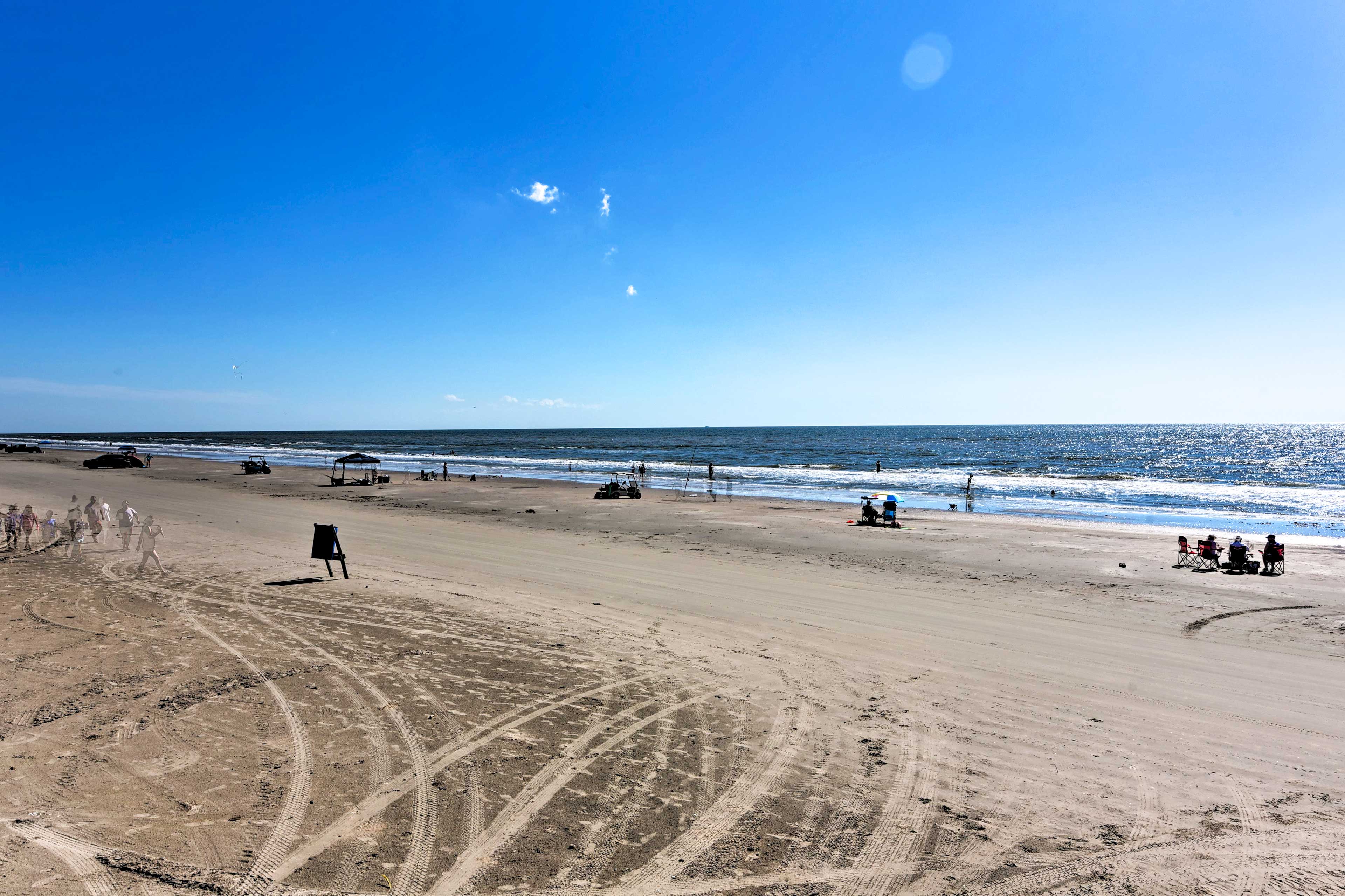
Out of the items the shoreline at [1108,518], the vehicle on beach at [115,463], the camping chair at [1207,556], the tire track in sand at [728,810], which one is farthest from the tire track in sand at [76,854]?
the vehicle on beach at [115,463]

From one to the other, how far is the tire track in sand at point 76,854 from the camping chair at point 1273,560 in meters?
18.6

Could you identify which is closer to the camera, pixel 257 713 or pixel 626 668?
pixel 257 713

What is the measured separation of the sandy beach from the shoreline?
33.8 ft

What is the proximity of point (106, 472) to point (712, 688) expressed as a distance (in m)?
48.0

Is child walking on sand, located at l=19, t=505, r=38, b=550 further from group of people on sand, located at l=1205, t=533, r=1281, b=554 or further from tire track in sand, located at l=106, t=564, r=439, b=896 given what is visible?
group of people on sand, located at l=1205, t=533, r=1281, b=554

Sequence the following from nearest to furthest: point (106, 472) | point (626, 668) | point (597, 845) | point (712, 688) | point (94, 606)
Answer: point (597, 845) → point (712, 688) → point (626, 668) → point (94, 606) → point (106, 472)

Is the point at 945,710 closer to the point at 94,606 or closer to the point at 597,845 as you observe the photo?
the point at 597,845

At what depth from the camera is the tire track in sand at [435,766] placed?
398cm

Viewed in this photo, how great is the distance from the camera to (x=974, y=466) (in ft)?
184

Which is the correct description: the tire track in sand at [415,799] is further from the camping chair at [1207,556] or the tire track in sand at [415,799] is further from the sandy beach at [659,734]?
the camping chair at [1207,556]

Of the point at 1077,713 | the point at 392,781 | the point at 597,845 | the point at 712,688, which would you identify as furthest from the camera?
the point at 712,688

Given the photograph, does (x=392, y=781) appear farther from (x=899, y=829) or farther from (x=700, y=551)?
(x=700, y=551)

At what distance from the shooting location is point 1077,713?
6383 millimetres

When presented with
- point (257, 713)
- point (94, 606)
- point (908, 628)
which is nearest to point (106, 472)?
point (94, 606)
